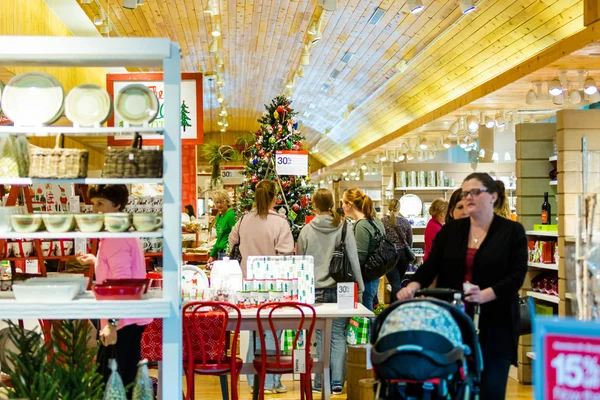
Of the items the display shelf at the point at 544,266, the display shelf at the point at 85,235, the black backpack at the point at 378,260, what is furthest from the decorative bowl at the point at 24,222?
the display shelf at the point at 544,266

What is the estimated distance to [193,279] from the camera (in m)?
6.18

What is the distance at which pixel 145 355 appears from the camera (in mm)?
5766

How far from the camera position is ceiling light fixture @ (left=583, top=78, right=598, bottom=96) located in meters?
7.53

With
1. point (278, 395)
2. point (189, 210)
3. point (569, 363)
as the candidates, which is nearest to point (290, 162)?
point (278, 395)

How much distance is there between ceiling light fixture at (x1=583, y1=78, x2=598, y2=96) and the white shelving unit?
4689mm

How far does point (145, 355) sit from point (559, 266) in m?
3.51

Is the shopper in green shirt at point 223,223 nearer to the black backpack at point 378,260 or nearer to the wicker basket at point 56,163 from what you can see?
the black backpack at point 378,260

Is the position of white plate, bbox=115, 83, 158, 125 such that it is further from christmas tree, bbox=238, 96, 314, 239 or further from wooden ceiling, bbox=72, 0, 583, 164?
wooden ceiling, bbox=72, 0, 583, 164

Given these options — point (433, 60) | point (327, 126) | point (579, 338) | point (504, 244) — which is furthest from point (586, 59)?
point (327, 126)

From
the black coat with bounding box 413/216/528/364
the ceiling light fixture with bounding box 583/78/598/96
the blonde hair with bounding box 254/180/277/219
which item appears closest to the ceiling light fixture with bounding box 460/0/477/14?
the ceiling light fixture with bounding box 583/78/598/96

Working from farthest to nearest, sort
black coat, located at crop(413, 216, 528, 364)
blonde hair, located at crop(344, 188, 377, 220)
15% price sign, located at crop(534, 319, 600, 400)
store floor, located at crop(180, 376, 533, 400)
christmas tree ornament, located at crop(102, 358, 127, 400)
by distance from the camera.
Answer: blonde hair, located at crop(344, 188, 377, 220) → store floor, located at crop(180, 376, 533, 400) → black coat, located at crop(413, 216, 528, 364) → christmas tree ornament, located at crop(102, 358, 127, 400) → 15% price sign, located at crop(534, 319, 600, 400)

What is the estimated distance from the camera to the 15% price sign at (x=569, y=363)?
9.48 feet

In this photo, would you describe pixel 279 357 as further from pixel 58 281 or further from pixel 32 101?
pixel 32 101

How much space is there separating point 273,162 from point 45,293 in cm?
527
